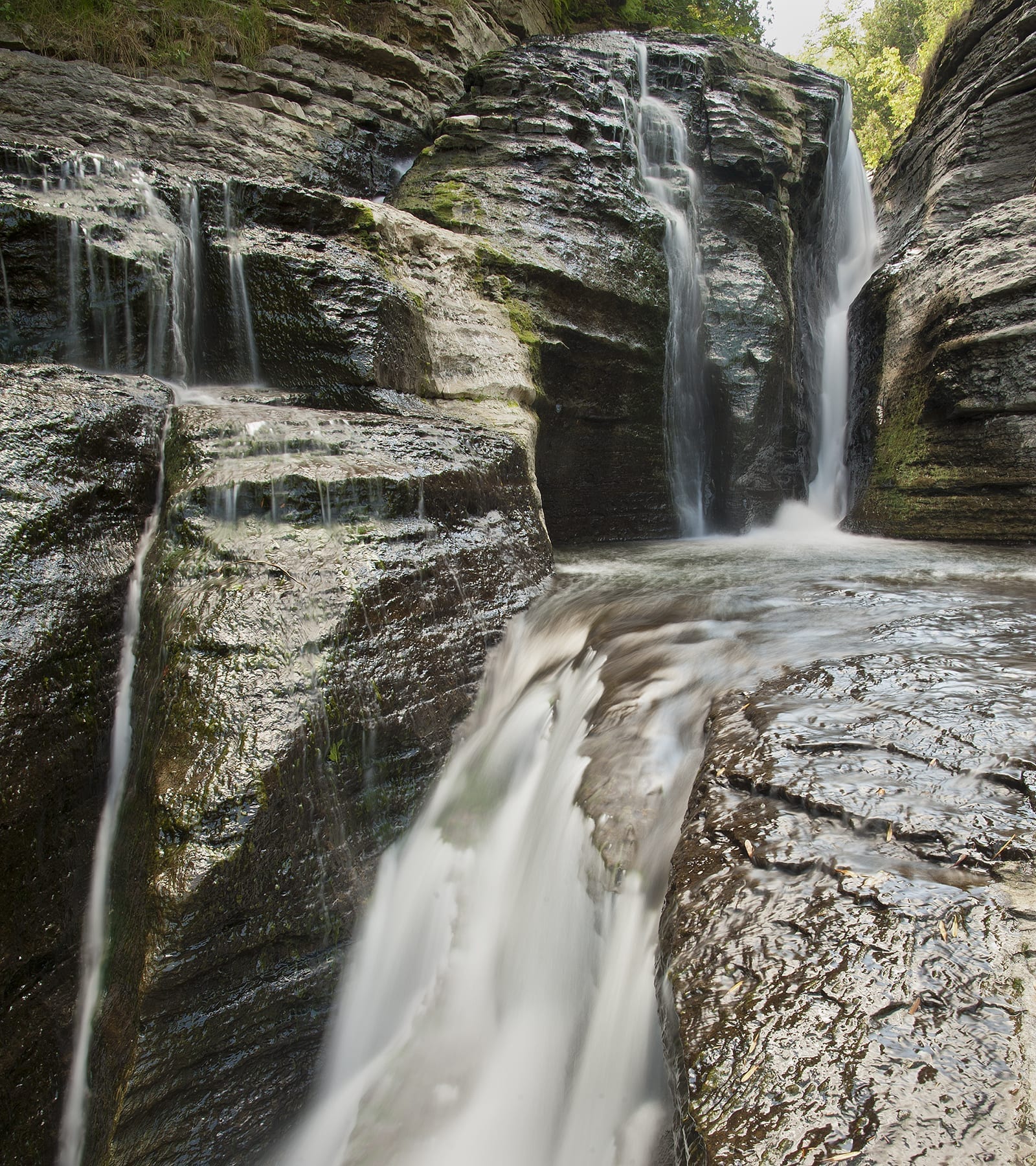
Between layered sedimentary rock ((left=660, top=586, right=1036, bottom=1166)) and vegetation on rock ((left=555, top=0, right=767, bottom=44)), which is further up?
vegetation on rock ((left=555, top=0, right=767, bottom=44))

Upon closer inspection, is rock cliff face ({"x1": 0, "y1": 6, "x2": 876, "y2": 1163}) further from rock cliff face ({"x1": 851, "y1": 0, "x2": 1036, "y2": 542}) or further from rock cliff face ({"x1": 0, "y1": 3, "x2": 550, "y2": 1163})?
rock cliff face ({"x1": 851, "y1": 0, "x2": 1036, "y2": 542})

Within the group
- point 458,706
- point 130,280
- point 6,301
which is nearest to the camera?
point 458,706

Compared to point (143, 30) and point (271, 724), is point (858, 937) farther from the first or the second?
point (143, 30)

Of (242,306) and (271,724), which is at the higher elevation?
(242,306)

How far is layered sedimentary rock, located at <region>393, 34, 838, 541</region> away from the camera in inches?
261

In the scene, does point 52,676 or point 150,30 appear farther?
point 150,30

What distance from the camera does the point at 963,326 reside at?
6.28 meters

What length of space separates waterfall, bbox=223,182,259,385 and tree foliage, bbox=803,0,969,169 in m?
17.6

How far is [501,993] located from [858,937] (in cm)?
149

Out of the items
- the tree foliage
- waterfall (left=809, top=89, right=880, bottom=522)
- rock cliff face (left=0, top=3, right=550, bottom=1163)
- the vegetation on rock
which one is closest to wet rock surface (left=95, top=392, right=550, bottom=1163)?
rock cliff face (left=0, top=3, right=550, bottom=1163)

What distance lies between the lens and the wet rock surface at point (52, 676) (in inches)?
97.5

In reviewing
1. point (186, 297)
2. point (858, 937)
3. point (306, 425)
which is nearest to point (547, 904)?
point (858, 937)

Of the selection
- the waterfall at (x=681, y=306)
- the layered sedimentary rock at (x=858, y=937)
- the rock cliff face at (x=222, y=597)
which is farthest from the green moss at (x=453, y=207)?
the layered sedimentary rock at (x=858, y=937)

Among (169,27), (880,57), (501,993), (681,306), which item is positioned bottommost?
(501,993)
